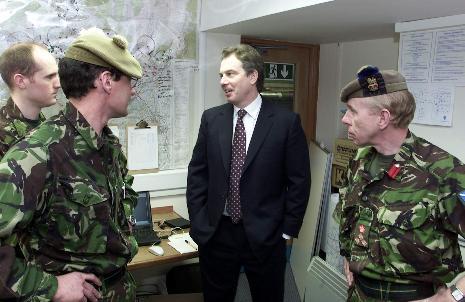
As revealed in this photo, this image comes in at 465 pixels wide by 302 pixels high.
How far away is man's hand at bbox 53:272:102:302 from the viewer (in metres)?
1.10

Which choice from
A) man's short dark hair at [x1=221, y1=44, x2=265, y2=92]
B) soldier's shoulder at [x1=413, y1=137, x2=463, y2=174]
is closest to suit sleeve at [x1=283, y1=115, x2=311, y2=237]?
man's short dark hair at [x1=221, y1=44, x2=265, y2=92]

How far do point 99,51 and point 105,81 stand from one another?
0.30 ft

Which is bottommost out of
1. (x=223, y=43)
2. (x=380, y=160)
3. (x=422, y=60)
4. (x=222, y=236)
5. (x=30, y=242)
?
(x=222, y=236)

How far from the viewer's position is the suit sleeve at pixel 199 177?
6.86 feet

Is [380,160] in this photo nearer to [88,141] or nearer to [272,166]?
[272,166]

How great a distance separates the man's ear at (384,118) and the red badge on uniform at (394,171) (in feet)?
0.46

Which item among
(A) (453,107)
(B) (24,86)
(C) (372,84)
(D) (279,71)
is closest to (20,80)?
(B) (24,86)

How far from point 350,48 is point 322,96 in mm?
459

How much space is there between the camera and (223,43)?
Answer: 9.03 feet

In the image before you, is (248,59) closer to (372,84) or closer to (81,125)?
(372,84)

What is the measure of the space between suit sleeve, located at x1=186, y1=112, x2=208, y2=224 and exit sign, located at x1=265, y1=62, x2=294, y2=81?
110 centimetres

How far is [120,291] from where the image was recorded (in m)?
1.34

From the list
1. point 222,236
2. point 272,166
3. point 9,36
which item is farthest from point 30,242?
point 9,36

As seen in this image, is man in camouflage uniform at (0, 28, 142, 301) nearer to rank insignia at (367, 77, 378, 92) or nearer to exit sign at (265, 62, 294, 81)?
rank insignia at (367, 77, 378, 92)
